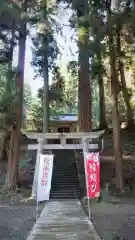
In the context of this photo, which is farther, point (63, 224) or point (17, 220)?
point (17, 220)

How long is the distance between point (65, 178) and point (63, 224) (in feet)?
21.9

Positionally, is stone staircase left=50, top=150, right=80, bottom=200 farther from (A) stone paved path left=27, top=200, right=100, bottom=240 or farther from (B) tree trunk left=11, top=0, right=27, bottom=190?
(B) tree trunk left=11, top=0, right=27, bottom=190

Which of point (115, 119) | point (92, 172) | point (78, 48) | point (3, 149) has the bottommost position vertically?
point (92, 172)

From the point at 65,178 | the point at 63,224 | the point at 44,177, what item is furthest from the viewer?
the point at 65,178

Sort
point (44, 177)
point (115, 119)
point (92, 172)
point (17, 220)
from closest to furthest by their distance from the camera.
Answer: point (17, 220), point (92, 172), point (44, 177), point (115, 119)

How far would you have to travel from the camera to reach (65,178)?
17.1 metres

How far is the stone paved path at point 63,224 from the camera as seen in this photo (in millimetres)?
9000

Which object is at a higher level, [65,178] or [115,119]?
[115,119]

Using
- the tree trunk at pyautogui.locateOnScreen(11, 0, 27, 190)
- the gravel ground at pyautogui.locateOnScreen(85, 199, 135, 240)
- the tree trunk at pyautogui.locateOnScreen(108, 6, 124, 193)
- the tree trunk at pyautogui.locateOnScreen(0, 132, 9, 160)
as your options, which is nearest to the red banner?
the gravel ground at pyautogui.locateOnScreen(85, 199, 135, 240)

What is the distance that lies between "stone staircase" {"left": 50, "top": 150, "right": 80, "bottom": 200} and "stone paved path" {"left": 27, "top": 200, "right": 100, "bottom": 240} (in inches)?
65.0

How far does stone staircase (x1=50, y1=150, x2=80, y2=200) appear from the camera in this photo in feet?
51.5

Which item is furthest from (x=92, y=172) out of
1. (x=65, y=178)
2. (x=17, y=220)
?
(x=65, y=178)

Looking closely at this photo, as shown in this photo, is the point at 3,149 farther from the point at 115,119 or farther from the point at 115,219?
the point at 115,219

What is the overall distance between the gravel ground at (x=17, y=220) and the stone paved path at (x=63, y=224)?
0.32m
